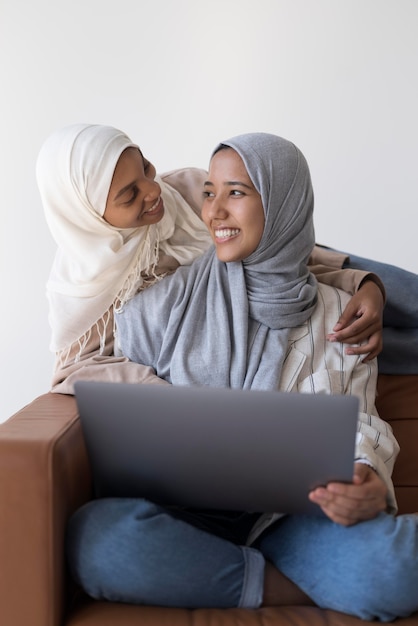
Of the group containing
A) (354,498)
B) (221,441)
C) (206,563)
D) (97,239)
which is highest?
(97,239)

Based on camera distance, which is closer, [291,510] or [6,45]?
[291,510]

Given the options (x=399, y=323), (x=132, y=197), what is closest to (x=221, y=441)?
(x=132, y=197)

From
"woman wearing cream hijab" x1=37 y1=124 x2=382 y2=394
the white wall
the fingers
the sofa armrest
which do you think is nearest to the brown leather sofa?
the sofa armrest

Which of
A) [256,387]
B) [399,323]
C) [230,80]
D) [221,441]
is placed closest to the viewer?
[221,441]

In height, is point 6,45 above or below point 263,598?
above

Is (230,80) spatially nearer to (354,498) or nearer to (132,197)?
(132,197)

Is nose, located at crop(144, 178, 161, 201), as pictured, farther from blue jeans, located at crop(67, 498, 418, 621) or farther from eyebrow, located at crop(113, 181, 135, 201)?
blue jeans, located at crop(67, 498, 418, 621)

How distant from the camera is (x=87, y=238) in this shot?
1745 millimetres

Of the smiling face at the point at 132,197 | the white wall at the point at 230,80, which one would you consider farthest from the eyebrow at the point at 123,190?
the white wall at the point at 230,80

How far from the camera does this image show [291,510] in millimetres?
1382

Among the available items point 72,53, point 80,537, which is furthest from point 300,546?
point 72,53

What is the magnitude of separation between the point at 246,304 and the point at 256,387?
181mm

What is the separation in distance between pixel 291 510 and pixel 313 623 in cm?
18

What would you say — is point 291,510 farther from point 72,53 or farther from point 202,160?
point 72,53
